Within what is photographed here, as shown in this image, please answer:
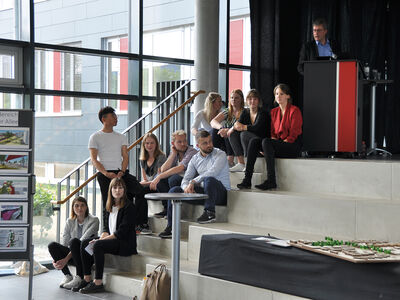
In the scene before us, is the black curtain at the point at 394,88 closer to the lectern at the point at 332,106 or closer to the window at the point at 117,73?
the lectern at the point at 332,106

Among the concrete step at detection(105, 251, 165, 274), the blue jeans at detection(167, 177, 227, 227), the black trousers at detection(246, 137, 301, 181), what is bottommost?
the concrete step at detection(105, 251, 165, 274)

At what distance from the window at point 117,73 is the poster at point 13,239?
2990 mm

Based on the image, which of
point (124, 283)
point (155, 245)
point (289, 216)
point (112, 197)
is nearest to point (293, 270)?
point (289, 216)

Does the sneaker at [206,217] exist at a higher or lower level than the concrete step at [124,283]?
higher

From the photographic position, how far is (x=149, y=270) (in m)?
5.65

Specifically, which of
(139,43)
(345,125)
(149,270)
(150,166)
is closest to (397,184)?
(345,125)

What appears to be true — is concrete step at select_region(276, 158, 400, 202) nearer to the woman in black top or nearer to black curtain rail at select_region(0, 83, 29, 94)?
the woman in black top

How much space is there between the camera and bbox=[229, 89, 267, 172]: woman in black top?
6375 millimetres

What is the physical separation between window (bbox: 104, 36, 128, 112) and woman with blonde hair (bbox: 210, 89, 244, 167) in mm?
1778

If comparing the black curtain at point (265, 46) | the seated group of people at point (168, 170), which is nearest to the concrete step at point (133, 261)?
the seated group of people at point (168, 170)

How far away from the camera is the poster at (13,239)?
5.49 m

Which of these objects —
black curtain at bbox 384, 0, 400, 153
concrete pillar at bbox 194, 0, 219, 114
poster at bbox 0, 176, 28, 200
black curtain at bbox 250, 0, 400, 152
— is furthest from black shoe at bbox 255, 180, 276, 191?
black curtain at bbox 384, 0, 400, 153

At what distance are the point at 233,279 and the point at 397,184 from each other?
1.54 metres

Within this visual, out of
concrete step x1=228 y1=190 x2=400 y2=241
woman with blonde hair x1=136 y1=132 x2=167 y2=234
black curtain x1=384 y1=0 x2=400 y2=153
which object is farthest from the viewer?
black curtain x1=384 y1=0 x2=400 y2=153
